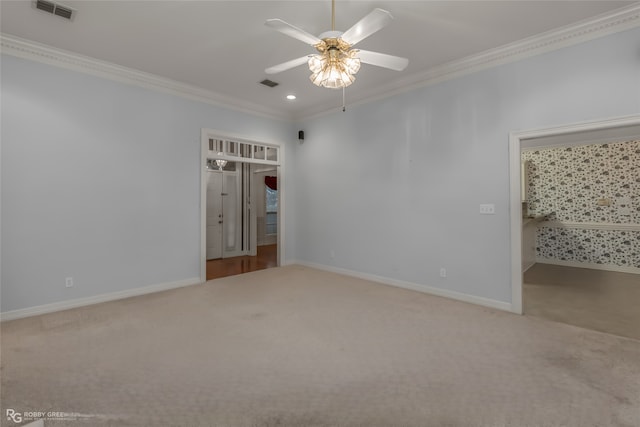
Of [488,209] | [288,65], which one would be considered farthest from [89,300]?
[488,209]

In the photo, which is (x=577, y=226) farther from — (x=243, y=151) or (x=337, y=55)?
(x=243, y=151)

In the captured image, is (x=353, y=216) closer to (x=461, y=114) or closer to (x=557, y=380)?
(x=461, y=114)

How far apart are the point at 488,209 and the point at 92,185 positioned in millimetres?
4730

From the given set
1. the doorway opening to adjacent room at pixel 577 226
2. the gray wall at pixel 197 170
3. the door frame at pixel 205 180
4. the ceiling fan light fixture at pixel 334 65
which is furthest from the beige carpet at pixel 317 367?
the ceiling fan light fixture at pixel 334 65

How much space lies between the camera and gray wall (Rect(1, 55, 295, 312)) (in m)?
3.22

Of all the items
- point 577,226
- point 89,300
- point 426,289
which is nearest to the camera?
point 89,300

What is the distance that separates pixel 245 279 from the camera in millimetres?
4922

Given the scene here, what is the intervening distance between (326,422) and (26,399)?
1835 millimetres

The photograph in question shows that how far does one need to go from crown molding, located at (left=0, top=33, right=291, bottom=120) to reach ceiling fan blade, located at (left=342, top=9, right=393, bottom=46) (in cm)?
310

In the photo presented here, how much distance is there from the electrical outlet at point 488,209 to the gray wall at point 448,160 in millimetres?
62

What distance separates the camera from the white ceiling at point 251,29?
2656 millimetres

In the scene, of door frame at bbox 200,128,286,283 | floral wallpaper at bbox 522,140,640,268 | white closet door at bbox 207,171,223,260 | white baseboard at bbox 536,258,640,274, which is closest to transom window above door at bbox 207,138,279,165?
door frame at bbox 200,128,286,283

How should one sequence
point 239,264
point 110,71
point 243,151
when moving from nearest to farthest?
point 110,71 < point 243,151 < point 239,264

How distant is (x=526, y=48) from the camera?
3240mm
